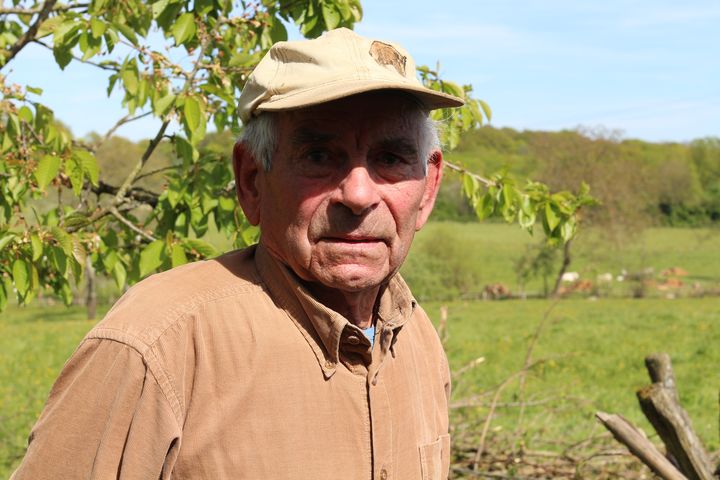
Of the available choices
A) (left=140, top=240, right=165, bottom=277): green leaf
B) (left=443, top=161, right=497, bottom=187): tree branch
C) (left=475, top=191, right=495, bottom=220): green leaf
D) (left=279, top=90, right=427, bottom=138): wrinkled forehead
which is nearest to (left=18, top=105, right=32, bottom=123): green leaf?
(left=140, top=240, right=165, bottom=277): green leaf

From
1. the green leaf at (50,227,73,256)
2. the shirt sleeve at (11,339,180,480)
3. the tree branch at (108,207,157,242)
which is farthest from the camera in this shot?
the tree branch at (108,207,157,242)

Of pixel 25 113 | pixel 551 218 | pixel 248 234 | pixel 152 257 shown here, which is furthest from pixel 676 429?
pixel 25 113

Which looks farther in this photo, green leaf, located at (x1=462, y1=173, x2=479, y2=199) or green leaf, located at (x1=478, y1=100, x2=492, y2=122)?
green leaf, located at (x1=478, y1=100, x2=492, y2=122)

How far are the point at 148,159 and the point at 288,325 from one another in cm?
253

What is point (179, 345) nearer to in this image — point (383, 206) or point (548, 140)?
point (383, 206)

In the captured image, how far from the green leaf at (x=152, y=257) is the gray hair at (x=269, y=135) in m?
1.83

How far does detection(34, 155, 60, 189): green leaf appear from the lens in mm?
3684

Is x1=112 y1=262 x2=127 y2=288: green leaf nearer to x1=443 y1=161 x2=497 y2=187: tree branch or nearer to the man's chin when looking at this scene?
x1=443 y1=161 x2=497 y2=187: tree branch

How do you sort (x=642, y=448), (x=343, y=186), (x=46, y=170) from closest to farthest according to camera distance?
(x=343, y=186) < (x=46, y=170) < (x=642, y=448)

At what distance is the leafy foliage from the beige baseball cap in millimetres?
1790

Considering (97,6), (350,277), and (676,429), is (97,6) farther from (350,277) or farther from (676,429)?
(676,429)

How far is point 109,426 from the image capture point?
161cm

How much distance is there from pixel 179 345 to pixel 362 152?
1.69 ft

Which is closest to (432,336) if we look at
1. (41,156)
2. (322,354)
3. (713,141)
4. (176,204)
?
(322,354)
